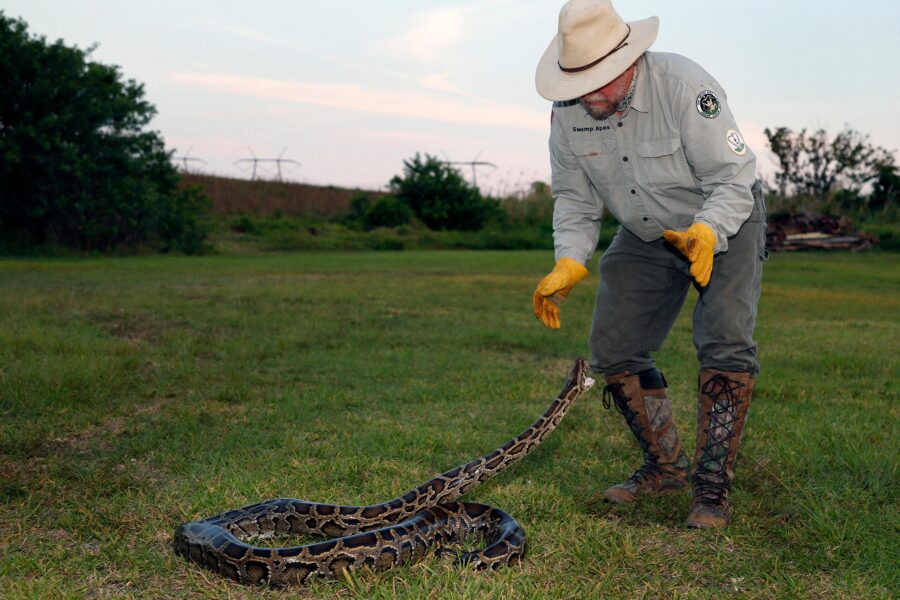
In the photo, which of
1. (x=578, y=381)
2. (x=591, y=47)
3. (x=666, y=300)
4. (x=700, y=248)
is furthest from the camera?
(x=578, y=381)

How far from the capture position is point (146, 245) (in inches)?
1244

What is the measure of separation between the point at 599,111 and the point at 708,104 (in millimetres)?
589

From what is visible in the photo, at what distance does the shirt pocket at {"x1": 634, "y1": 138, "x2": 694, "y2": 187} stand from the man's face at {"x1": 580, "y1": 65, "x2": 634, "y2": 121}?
10.6 inches

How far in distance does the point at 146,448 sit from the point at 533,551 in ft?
10.6

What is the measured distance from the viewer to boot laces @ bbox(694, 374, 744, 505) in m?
4.90

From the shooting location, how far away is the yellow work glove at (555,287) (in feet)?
16.9

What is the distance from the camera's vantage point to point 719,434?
4.96m

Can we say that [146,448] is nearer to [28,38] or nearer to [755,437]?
[755,437]

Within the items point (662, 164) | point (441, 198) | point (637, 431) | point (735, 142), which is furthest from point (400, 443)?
point (441, 198)

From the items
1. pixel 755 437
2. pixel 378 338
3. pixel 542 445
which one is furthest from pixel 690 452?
pixel 378 338

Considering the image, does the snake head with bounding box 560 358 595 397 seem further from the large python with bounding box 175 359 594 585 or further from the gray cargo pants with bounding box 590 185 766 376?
the large python with bounding box 175 359 594 585

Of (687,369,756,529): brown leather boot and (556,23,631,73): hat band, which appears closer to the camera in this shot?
(556,23,631,73): hat band

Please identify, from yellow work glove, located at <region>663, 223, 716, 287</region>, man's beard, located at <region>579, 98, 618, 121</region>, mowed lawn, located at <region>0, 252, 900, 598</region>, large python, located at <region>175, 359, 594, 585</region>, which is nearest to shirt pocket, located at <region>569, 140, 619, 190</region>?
man's beard, located at <region>579, 98, 618, 121</region>

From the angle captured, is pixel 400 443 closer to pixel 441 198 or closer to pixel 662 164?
pixel 662 164
